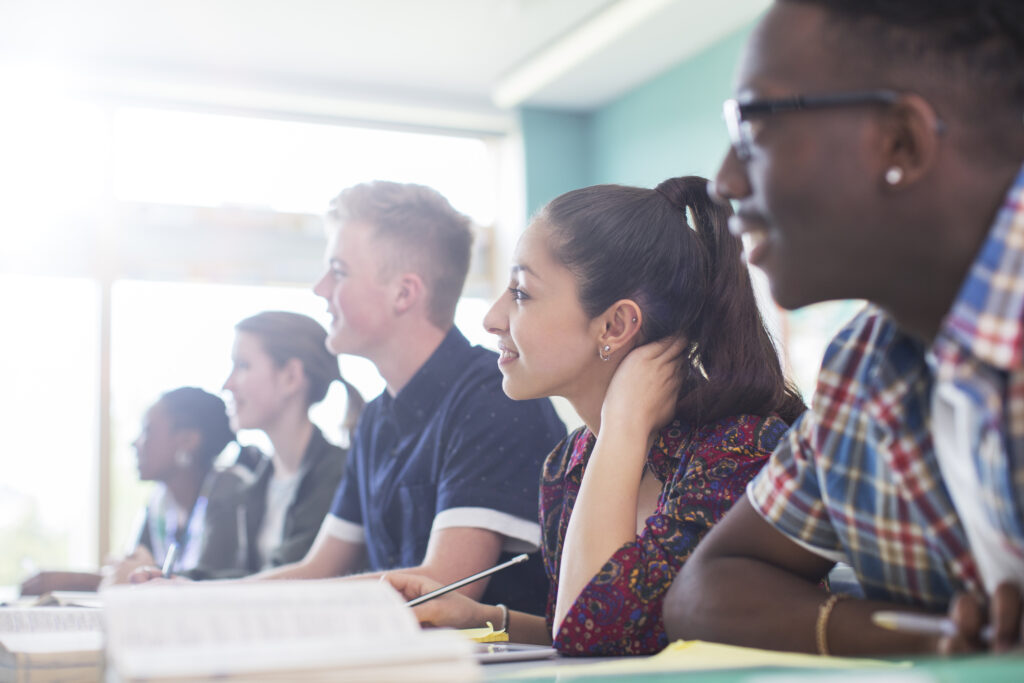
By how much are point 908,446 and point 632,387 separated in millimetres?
535

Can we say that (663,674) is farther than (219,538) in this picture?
No

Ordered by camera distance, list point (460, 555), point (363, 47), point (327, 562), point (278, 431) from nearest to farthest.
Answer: point (460, 555), point (327, 562), point (278, 431), point (363, 47)

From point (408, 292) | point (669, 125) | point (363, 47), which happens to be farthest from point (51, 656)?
point (669, 125)

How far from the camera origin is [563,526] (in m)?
1.39

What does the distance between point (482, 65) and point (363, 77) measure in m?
0.68

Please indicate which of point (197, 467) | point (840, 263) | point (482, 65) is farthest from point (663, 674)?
point (482, 65)

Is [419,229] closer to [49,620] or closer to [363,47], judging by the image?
[49,620]

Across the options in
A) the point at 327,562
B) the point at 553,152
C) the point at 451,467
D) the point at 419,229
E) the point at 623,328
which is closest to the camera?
the point at 623,328

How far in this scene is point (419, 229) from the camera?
220 cm

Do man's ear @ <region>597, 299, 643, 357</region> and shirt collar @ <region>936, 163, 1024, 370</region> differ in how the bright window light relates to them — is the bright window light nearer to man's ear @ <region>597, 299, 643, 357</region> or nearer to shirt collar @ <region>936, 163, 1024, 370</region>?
man's ear @ <region>597, 299, 643, 357</region>

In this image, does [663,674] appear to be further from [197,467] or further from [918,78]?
[197,467]

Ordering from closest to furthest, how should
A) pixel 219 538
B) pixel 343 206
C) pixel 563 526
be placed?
pixel 563 526 → pixel 343 206 → pixel 219 538

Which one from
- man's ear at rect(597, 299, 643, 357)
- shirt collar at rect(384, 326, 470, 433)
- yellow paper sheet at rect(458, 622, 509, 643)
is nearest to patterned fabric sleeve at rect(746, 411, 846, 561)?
yellow paper sheet at rect(458, 622, 509, 643)

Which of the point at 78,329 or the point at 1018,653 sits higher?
the point at 78,329
